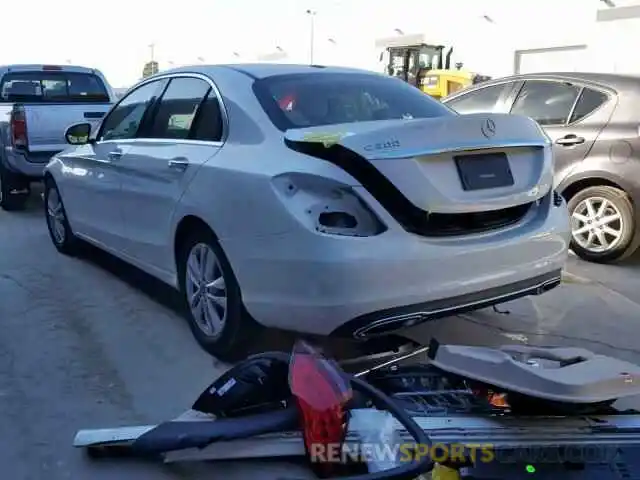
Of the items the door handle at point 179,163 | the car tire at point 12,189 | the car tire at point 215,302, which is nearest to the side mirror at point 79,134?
the door handle at point 179,163

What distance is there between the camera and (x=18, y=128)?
8.05m

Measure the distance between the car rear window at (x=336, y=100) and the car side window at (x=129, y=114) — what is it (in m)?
1.19

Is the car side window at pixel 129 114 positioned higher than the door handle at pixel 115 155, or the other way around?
the car side window at pixel 129 114

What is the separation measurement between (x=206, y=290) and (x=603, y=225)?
3.56m

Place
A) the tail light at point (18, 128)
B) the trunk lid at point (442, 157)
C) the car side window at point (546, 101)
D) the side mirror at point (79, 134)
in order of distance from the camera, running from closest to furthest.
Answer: the trunk lid at point (442, 157) → the side mirror at point (79, 134) → the car side window at point (546, 101) → the tail light at point (18, 128)

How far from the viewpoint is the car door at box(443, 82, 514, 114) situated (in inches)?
263

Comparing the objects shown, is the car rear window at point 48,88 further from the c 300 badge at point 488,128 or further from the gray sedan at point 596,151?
the c 300 badge at point 488,128

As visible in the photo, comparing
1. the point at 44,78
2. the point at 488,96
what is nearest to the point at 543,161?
the point at 488,96

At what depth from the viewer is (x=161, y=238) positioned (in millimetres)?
4242

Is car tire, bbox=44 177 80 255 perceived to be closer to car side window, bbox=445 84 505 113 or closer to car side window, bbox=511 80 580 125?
car side window, bbox=445 84 505 113

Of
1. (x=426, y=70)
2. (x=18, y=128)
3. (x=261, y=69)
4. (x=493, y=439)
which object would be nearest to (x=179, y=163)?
(x=261, y=69)

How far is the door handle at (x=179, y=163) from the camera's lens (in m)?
3.95

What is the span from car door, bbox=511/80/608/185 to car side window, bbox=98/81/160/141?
3.33 meters

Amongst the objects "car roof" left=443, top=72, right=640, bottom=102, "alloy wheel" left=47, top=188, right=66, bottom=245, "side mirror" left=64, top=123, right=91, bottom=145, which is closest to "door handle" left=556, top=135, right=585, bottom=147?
"car roof" left=443, top=72, right=640, bottom=102
